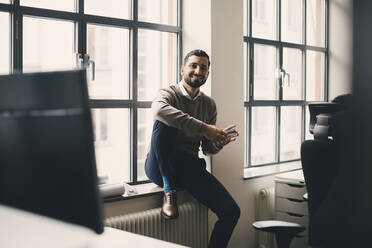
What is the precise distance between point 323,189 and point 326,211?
0.33 meters

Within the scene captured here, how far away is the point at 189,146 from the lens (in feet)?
9.86

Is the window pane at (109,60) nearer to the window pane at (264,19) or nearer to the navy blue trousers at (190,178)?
the navy blue trousers at (190,178)

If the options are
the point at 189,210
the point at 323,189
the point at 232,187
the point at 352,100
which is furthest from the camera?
the point at 232,187

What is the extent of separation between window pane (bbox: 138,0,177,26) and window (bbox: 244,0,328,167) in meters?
0.86

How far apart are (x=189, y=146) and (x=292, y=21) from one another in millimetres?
2516

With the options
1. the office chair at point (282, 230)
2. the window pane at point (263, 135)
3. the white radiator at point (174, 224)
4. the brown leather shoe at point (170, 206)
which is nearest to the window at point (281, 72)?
the window pane at point (263, 135)

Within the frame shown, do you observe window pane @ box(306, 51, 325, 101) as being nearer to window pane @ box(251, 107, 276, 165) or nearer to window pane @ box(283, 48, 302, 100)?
window pane @ box(283, 48, 302, 100)

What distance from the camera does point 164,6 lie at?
348 centimetres

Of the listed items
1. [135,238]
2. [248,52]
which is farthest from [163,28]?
[135,238]

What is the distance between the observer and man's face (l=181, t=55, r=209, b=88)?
9.84ft

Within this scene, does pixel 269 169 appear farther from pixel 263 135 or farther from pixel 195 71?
pixel 195 71

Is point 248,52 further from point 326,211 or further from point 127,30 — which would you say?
point 326,211

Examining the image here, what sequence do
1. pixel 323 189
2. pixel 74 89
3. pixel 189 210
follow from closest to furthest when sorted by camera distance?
pixel 74 89
pixel 323 189
pixel 189 210

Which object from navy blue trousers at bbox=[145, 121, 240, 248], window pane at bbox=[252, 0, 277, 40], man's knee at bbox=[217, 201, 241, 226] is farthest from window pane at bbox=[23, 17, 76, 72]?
window pane at bbox=[252, 0, 277, 40]
